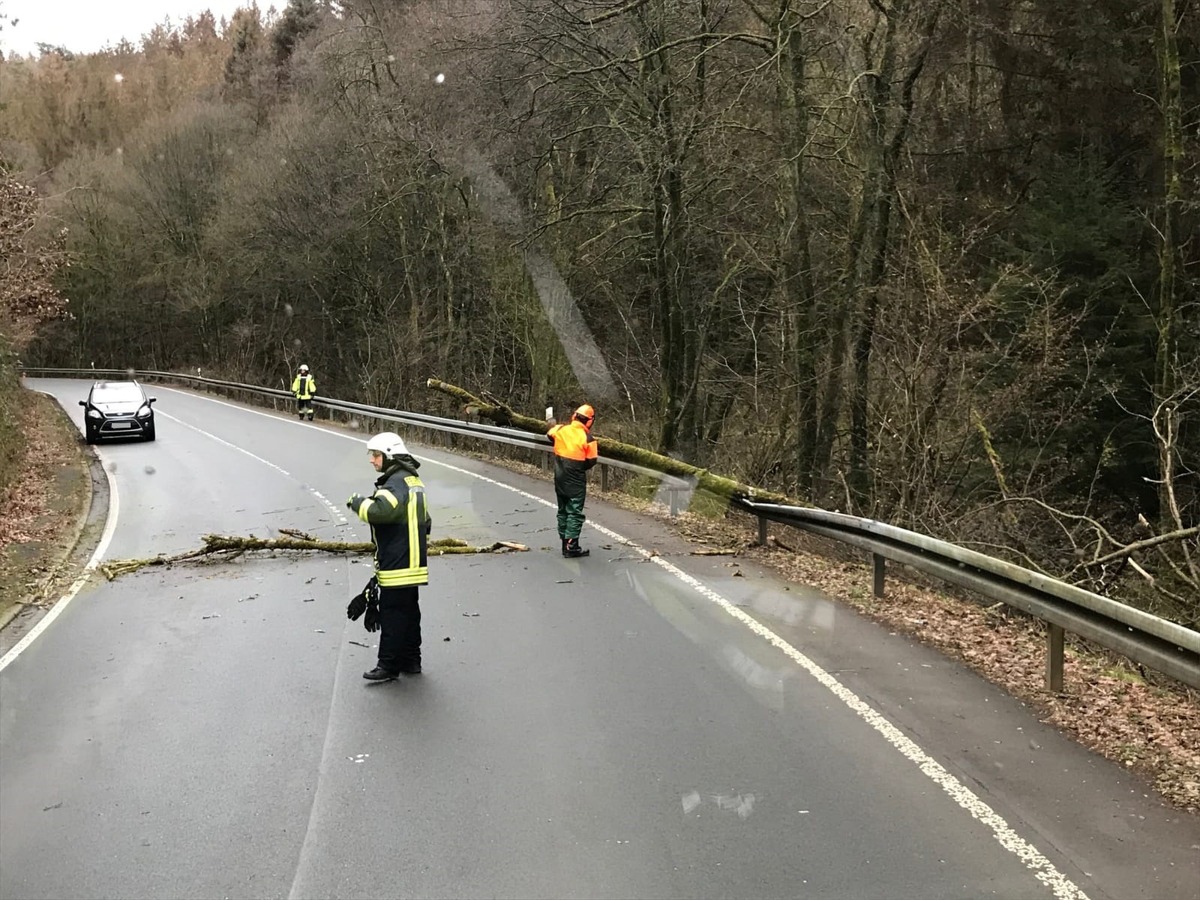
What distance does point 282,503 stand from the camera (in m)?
15.1

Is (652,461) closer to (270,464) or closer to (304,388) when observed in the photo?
(270,464)

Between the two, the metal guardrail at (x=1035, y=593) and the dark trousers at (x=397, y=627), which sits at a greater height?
the metal guardrail at (x=1035, y=593)

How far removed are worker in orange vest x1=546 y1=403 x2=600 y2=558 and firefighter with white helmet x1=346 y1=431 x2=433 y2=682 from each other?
12.7 feet

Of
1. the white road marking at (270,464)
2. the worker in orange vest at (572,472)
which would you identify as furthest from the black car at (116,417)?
the worker in orange vest at (572,472)

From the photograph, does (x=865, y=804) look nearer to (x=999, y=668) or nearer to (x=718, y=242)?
(x=999, y=668)

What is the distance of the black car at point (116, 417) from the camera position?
2480cm

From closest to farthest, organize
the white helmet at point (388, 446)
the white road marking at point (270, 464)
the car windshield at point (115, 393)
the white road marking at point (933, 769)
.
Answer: the white road marking at point (933, 769), the white helmet at point (388, 446), the white road marking at point (270, 464), the car windshield at point (115, 393)

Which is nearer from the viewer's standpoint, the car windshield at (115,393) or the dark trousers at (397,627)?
the dark trousers at (397,627)

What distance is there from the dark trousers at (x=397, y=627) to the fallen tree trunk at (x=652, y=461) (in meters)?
5.70

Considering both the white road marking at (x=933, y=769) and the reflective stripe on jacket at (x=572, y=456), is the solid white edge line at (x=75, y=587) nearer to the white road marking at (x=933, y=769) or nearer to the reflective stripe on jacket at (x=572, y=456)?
the reflective stripe on jacket at (x=572, y=456)

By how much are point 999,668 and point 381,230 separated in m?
32.1

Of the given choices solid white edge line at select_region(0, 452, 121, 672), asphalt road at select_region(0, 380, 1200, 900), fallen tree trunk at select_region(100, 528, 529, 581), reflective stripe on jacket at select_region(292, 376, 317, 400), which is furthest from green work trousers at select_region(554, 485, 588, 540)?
reflective stripe on jacket at select_region(292, 376, 317, 400)

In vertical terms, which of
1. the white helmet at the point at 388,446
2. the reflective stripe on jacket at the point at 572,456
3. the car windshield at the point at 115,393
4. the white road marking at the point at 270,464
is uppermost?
the white helmet at the point at 388,446

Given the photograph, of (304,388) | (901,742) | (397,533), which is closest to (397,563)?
(397,533)
